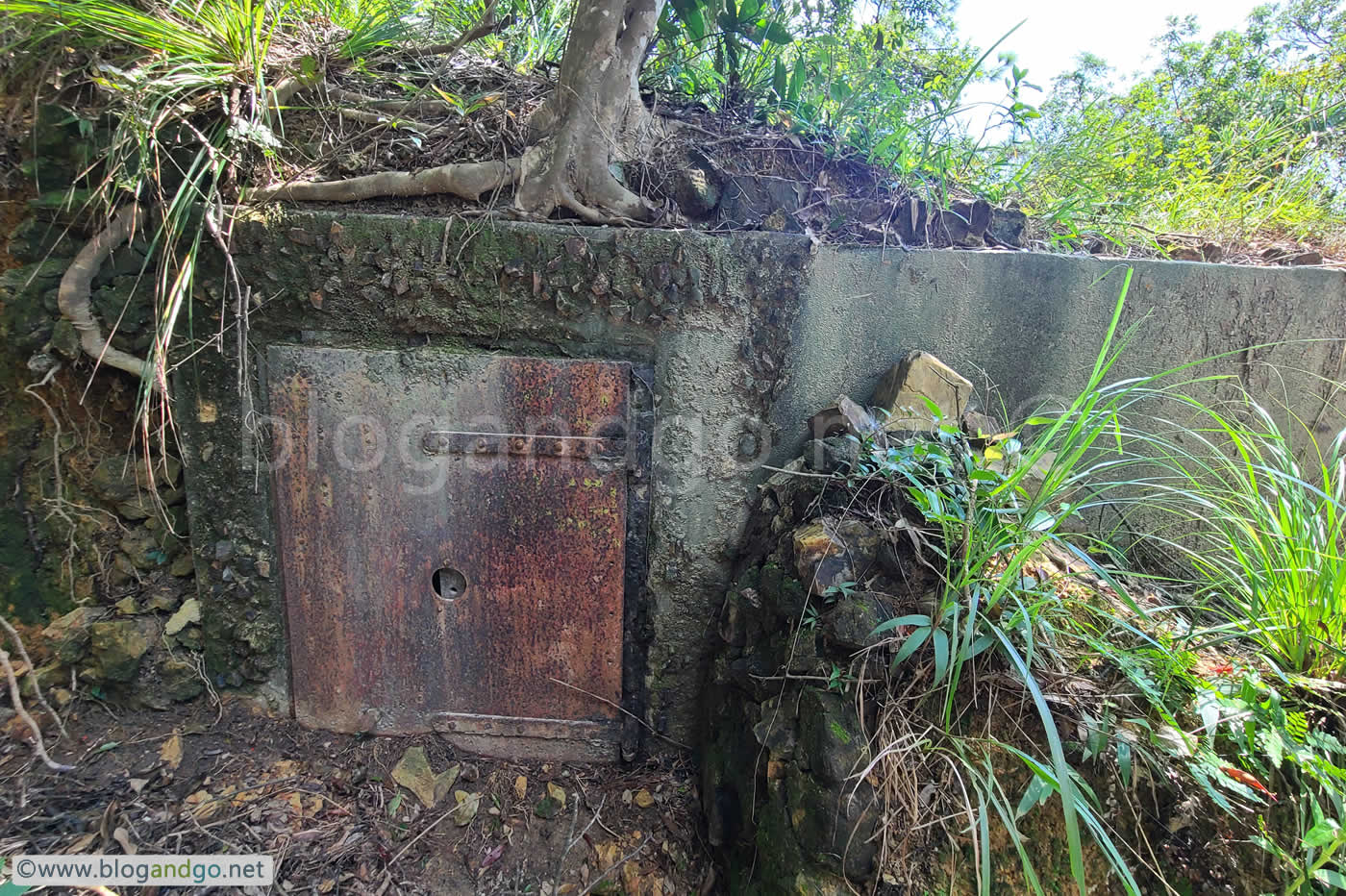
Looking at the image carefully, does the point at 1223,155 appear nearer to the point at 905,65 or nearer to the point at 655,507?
the point at 905,65

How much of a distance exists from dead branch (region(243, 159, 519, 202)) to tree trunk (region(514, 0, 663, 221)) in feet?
0.22

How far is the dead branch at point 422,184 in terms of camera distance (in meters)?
1.46

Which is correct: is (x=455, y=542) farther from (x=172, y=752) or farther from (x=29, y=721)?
(x=29, y=721)

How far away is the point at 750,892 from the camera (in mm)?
1276

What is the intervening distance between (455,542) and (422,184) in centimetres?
91

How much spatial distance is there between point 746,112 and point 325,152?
48.1 inches

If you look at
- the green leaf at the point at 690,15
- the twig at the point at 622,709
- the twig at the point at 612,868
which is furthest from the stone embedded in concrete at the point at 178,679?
the green leaf at the point at 690,15

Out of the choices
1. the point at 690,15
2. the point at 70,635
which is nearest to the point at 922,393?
the point at 690,15

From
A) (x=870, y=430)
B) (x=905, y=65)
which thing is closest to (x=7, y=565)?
(x=870, y=430)

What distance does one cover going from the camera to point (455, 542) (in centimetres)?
155

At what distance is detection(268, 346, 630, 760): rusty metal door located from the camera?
1490mm

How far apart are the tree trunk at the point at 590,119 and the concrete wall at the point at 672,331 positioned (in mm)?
112

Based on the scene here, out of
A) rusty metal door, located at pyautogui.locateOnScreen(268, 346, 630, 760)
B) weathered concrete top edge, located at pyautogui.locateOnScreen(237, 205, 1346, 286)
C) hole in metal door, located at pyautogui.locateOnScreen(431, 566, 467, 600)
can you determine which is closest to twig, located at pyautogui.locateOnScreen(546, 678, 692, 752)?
rusty metal door, located at pyautogui.locateOnScreen(268, 346, 630, 760)

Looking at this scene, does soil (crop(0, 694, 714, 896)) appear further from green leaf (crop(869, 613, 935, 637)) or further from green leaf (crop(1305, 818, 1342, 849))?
green leaf (crop(1305, 818, 1342, 849))
